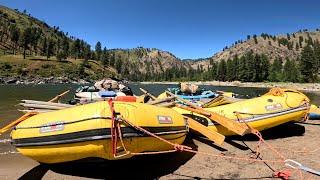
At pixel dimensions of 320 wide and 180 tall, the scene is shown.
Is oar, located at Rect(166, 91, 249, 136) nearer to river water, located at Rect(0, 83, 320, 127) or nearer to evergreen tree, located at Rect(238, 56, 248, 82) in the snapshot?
river water, located at Rect(0, 83, 320, 127)

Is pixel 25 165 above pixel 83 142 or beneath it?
beneath

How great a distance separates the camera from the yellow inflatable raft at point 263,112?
12.8m

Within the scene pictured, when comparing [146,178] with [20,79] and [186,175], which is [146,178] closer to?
[186,175]

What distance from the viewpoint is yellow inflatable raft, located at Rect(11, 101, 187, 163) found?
318 inches

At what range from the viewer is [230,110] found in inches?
525

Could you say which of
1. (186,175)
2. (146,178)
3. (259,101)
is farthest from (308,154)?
(146,178)

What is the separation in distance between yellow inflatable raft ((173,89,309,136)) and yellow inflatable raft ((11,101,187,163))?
4428mm

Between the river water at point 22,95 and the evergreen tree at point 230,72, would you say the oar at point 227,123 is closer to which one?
the river water at point 22,95

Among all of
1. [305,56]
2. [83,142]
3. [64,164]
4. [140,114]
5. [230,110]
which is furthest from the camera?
[305,56]

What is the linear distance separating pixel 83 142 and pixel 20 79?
448 ft

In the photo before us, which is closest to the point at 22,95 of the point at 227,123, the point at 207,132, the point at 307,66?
the point at 227,123

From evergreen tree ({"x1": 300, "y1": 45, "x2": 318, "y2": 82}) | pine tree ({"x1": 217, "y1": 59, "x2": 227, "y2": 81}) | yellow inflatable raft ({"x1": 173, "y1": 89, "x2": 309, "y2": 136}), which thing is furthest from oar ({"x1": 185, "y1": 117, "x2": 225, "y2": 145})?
pine tree ({"x1": 217, "y1": 59, "x2": 227, "y2": 81})

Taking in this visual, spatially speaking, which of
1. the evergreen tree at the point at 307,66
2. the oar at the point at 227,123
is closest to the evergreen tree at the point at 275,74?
the evergreen tree at the point at 307,66

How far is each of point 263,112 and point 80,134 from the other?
7.96 metres
